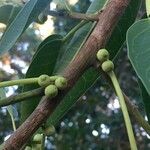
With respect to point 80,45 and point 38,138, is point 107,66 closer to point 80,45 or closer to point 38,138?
point 38,138

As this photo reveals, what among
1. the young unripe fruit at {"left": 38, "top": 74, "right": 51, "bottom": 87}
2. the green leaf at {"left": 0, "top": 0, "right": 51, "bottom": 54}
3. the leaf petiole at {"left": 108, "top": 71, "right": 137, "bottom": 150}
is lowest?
the leaf petiole at {"left": 108, "top": 71, "right": 137, "bottom": 150}

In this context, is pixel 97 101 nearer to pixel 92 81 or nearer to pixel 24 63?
pixel 24 63

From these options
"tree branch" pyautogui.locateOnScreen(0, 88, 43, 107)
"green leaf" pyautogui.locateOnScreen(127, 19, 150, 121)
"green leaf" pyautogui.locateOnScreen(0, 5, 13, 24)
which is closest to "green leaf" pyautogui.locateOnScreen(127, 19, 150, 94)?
"green leaf" pyautogui.locateOnScreen(127, 19, 150, 121)

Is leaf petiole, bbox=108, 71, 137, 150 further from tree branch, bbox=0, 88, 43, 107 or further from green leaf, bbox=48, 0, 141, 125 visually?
green leaf, bbox=48, 0, 141, 125

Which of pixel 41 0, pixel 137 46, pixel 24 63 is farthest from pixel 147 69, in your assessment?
pixel 24 63

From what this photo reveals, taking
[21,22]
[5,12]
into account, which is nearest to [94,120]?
[5,12]

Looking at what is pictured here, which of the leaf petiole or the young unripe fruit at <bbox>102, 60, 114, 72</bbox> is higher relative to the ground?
the young unripe fruit at <bbox>102, 60, 114, 72</bbox>
